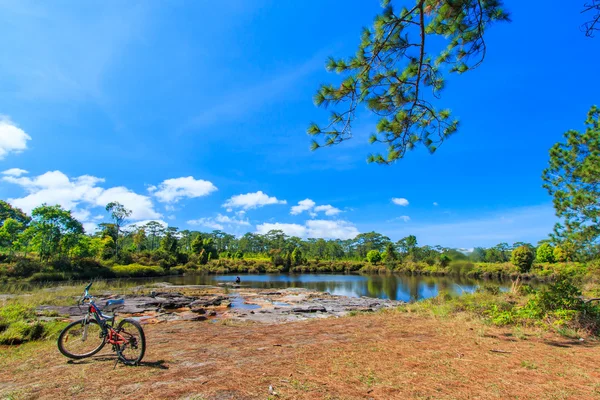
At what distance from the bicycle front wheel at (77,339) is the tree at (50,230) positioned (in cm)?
4173

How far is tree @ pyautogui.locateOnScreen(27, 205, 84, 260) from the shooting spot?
36562 mm

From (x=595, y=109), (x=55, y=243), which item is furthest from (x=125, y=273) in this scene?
(x=595, y=109)

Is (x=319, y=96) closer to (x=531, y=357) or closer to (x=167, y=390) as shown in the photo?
(x=167, y=390)

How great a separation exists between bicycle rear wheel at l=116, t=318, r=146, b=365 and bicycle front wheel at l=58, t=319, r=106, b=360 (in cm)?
37

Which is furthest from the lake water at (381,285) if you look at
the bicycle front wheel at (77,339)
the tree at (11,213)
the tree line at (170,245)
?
the tree at (11,213)

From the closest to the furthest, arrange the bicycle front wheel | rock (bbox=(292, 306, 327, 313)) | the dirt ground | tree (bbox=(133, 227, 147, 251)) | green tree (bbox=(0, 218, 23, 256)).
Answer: the dirt ground < the bicycle front wheel < rock (bbox=(292, 306, 327, 313)) < green tree (bbox=(0, 218, 23, 256)) < tree (bbox=(133, 227, 147, 251))

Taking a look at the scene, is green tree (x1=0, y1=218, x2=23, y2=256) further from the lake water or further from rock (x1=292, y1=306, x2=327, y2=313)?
rock (x1=292, y1=306, x2=327, y2=313)

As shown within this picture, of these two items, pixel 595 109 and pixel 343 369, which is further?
pixel 595 109

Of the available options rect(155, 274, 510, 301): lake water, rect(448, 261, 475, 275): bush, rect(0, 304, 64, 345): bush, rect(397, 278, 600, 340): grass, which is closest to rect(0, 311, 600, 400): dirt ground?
rect(397, 278, 600, 340): grass

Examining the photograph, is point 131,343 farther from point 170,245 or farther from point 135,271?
point 170,245

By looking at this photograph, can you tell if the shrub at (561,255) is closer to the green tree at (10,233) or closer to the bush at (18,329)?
the bush at (18,329)

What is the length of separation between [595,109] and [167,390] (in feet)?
66.0

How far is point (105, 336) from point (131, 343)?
57 cm

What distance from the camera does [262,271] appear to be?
61812mm
